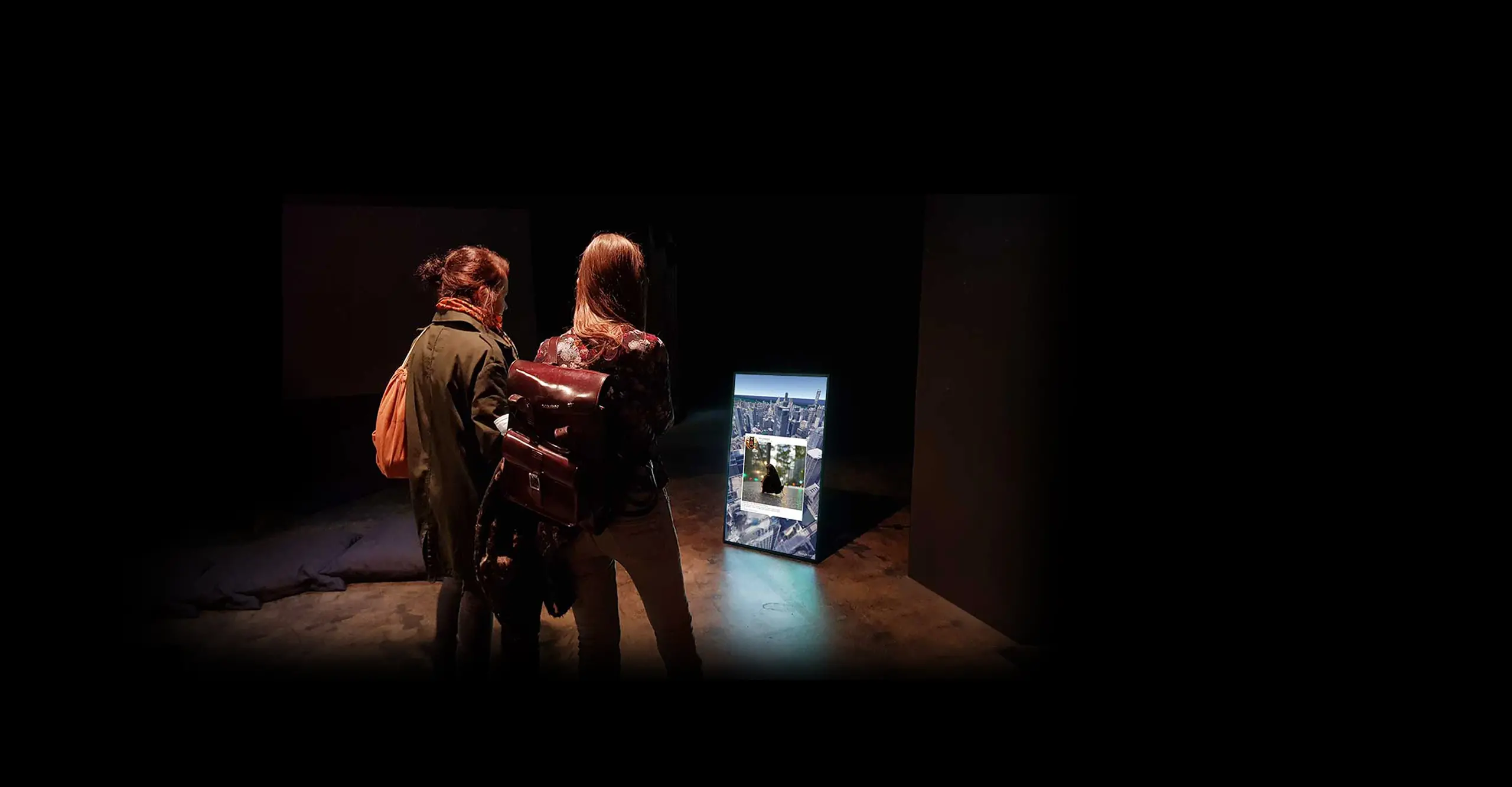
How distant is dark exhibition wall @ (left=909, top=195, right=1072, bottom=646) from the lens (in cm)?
246

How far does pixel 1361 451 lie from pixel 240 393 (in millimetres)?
5140

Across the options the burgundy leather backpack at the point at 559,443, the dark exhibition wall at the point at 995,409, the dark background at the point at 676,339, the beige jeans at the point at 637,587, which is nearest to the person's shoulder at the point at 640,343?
the burgundy leather backpack at the point at 559,443

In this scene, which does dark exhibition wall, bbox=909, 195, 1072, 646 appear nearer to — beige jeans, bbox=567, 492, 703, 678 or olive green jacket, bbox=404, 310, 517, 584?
beige jeans, bbox=567, 492, 703, 678

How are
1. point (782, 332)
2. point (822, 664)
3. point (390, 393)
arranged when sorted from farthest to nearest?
point (782, 332)
point (822, 664)
point (390, 393)

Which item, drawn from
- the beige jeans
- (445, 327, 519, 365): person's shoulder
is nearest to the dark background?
(445, 327, 519, 365): person's shoulder

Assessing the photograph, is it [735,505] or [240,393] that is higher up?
[240,393]

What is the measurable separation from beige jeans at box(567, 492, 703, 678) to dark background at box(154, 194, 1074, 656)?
1240mm

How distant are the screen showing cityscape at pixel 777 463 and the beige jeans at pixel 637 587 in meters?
1.74

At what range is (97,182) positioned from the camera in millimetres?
1648

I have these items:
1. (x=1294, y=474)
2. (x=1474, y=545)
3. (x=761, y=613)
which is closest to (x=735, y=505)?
(x=761, y=613)

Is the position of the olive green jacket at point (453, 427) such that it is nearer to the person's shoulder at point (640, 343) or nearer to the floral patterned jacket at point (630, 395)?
the floral patterned jacket at point (630, 395)

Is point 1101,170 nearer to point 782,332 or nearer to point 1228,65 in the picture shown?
point 1228,65

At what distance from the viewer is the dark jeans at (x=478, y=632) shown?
65.9 inches

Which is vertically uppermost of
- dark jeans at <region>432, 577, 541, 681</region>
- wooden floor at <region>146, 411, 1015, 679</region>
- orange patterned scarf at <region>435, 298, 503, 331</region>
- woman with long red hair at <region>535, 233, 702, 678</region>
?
orange patterned scarf at <region>435, 298, 503, 331</region>
